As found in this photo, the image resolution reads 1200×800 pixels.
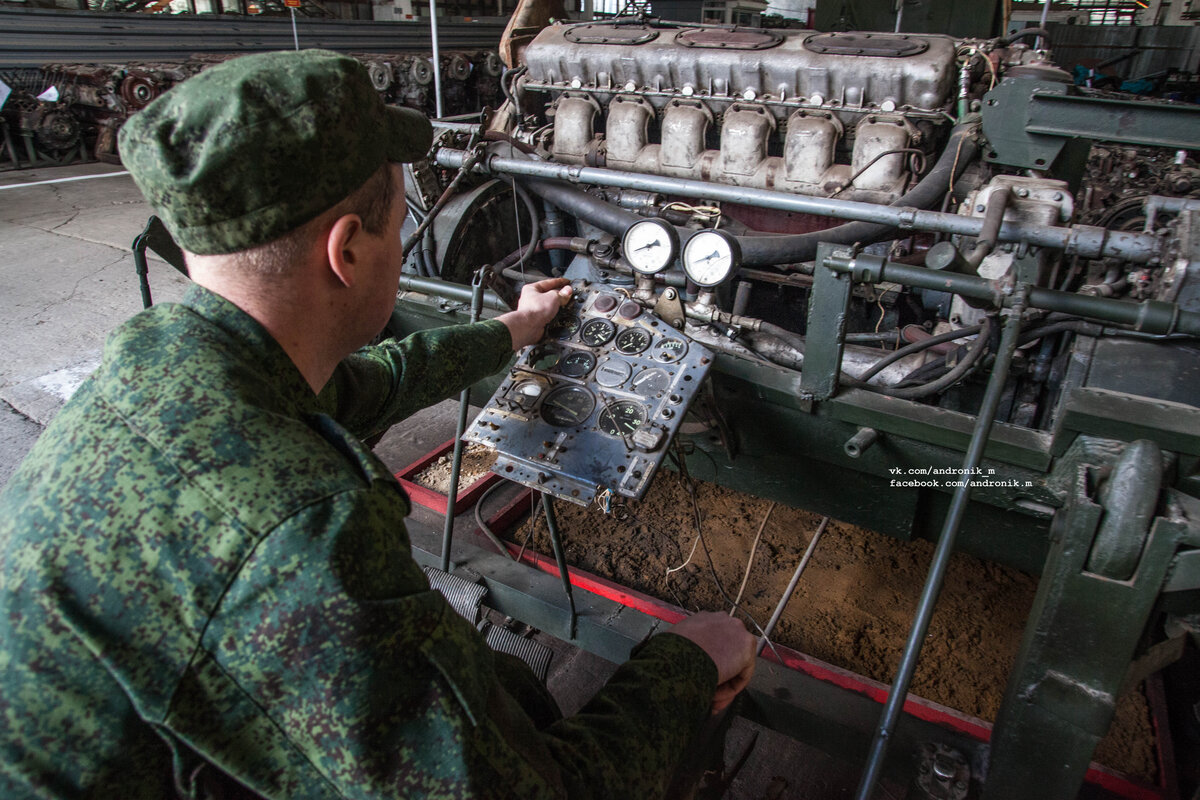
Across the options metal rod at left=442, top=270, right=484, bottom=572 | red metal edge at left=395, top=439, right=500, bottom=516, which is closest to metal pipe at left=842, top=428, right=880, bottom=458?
metal rod at left=442, top=270, right=484, bottom=572

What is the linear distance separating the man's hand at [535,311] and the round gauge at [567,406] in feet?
0.50

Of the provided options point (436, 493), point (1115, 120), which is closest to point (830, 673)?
point (436, 493)

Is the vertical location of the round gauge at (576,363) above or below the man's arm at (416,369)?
below

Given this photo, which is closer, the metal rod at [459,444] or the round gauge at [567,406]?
the round gauge at [567,406]

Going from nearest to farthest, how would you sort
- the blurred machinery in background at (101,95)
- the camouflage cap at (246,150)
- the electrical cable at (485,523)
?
the camouflage cap at (246,150) → the electrical cable at (485,523) → the blurred machinery in background at (101,95)

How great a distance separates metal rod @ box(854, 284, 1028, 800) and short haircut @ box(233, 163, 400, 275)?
3.41 feet

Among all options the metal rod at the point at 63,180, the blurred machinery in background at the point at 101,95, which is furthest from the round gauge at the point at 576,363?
the metal rod at the point at 63,180

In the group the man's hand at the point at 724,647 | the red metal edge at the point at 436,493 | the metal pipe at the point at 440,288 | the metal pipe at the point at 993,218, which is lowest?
the red metal edge at the point at 436,493

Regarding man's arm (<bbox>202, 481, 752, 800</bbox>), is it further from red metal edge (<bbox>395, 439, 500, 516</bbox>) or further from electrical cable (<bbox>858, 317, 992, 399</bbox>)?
red metal edge (<bbox>395, 439, 500, 516</bbox>)

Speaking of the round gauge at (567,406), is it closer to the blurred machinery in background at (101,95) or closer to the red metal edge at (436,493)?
the red metal edge at (436,493)

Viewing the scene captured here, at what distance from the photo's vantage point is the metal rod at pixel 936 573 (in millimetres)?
1180

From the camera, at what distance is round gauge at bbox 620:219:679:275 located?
1.90 m

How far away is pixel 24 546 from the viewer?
0.76 m

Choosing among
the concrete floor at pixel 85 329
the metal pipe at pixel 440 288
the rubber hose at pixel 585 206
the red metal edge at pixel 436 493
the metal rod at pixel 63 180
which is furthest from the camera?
the metal rod at pixel 63 180
